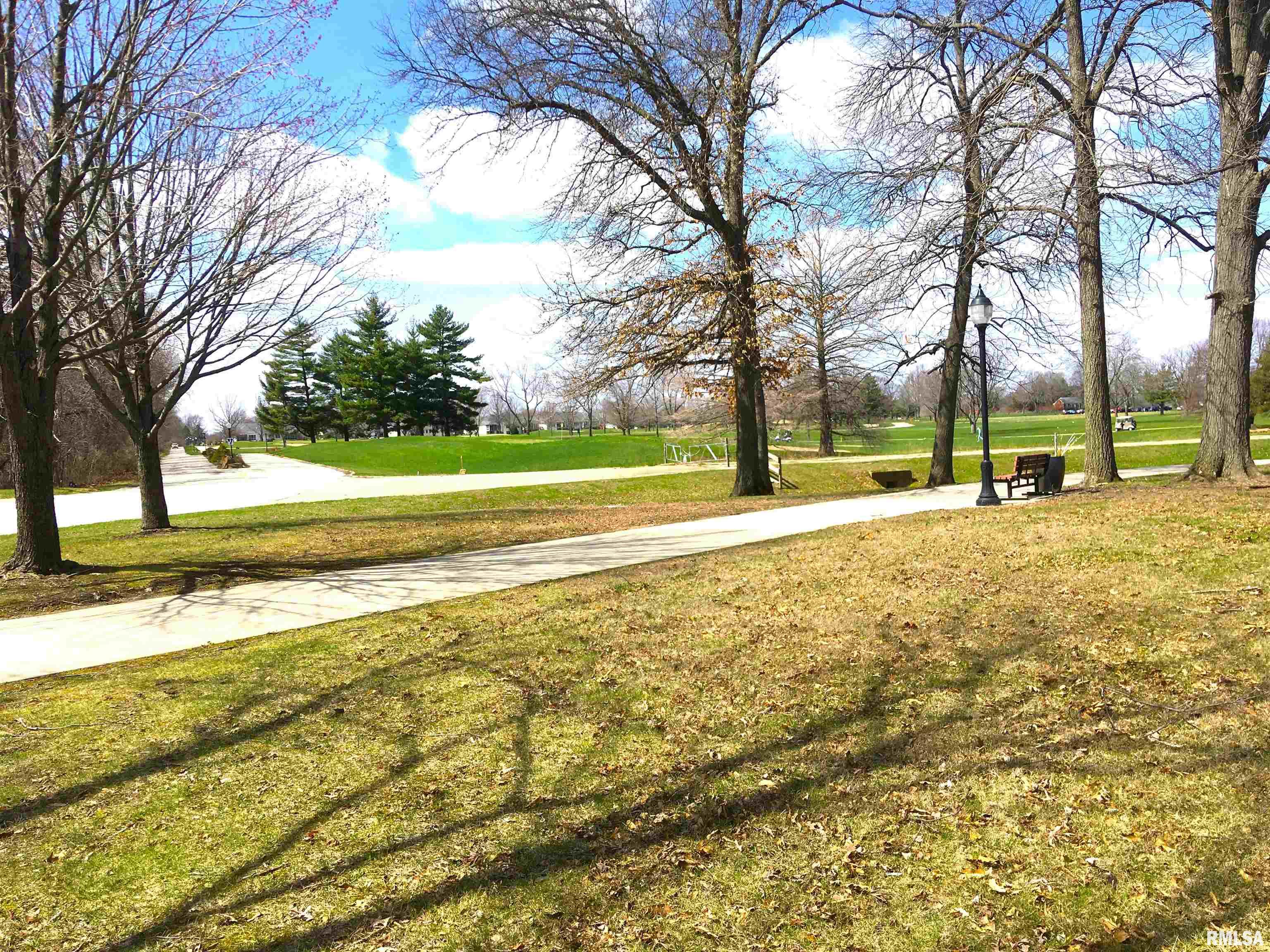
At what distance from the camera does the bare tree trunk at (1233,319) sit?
10.9 metres

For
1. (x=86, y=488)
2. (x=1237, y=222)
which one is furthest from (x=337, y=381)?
(x=1237, y=222)

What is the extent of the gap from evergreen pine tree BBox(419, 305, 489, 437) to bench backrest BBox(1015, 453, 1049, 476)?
53.5 metres

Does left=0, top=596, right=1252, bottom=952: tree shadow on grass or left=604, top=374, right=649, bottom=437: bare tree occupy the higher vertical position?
left=604, top=374, right=649, bottom=437: bare tree

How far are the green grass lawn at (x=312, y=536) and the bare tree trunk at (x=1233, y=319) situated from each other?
5355 millimetres

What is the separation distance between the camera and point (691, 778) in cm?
402

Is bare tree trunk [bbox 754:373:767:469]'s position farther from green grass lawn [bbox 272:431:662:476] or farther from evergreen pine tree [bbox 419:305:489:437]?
evergreen pine tree [bbox 419:305:489:437]

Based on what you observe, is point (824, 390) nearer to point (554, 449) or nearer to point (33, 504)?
point (554, 449)

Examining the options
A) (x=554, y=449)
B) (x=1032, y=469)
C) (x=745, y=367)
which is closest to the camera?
(x=1032, y=469)

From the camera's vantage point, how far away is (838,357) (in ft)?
118

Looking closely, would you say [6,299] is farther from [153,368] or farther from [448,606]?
[153,368]

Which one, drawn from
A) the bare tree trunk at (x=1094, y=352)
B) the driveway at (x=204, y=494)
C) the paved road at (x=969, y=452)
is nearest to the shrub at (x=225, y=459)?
the driveway at (x=204, y=494)

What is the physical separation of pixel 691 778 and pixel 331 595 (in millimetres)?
5324

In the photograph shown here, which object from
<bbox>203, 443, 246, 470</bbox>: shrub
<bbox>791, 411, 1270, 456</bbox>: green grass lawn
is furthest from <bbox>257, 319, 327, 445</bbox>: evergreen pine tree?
<bbox>791, 411, 1270, 456</bbox>: green grass lawn

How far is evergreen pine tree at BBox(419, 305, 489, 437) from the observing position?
2461 inches
